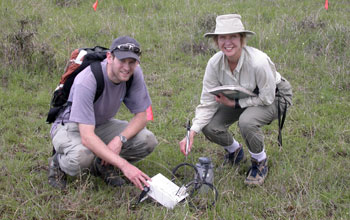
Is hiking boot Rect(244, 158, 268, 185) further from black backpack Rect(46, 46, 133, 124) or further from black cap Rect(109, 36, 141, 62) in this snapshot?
black cap Rect(109, 36, 141, 62)

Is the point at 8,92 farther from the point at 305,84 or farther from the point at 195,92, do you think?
the point at 305,84

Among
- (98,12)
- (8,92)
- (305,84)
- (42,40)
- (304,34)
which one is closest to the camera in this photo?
(8,92)

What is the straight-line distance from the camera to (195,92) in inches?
249

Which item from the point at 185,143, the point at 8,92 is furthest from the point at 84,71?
the point at 8,92

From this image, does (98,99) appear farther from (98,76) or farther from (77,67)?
(77,67)

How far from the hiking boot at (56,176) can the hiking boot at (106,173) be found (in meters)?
0.28

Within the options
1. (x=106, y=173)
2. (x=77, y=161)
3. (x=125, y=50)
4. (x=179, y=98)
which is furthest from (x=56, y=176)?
(x=179, y=98)

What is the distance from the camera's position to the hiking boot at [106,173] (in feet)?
13.2

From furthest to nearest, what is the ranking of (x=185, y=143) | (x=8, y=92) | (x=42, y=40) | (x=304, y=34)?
1. (x=304, y=34)
2. (x=42, y=40)
3. (x=8, y=92)
4. (x=185, y=143)

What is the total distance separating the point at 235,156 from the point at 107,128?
139 centimetres

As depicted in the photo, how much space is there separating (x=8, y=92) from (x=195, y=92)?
8.68ft

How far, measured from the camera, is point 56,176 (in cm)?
399

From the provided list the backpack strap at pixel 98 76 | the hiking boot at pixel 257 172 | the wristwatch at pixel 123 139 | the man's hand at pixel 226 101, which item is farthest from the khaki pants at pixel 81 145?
the hiking boot at pixel 257 172

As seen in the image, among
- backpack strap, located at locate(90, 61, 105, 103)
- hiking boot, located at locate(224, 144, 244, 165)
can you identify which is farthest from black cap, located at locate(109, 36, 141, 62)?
hiking boot, located at locate(224, 144, 244, 165)
